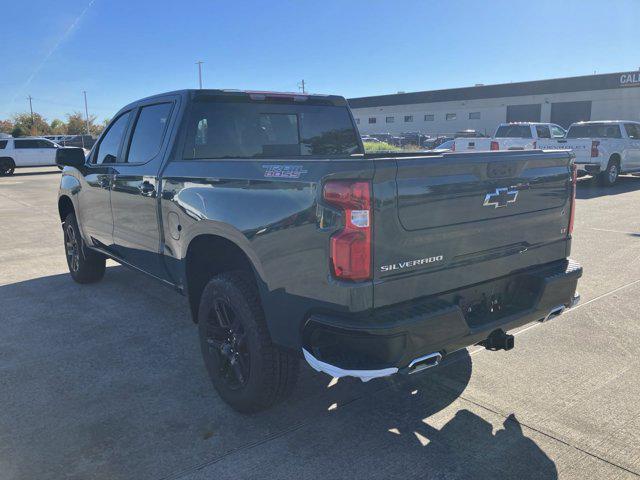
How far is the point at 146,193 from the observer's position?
166 inches

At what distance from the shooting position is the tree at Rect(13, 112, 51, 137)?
75856 millimetres

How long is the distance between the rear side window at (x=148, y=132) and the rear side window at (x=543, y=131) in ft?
50.7

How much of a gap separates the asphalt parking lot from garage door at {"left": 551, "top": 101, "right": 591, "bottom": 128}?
43491 millimetres

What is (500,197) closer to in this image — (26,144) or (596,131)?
(596,131)

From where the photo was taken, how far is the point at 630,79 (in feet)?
130

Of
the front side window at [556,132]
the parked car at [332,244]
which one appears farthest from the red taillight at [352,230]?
the front side window at [556,132]

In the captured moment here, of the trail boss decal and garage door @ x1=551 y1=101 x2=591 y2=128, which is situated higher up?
garage door @ x1=551 y1=101 x2=591 y2=128

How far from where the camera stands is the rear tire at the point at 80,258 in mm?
6074

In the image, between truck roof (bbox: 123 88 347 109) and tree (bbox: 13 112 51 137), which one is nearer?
truck roof (bbox: 123 88 347 109)

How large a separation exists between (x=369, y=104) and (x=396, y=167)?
6183cm

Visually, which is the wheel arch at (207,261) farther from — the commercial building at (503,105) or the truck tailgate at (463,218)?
the commercial building at (503,105)

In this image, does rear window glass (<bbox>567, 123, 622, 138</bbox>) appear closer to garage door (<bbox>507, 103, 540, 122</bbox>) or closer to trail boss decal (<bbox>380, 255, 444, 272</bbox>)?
trail boss decal (<bbox>380, 255, 444, 272</bbox>)

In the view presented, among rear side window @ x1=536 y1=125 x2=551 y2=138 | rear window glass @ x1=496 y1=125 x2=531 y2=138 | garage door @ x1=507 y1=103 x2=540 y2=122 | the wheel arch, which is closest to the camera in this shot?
the wheel arch

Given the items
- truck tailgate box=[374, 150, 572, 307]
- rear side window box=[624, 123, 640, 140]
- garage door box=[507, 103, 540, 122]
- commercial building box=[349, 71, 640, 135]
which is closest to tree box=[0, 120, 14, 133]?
commercial building box=[349, 71, 640, 135]
